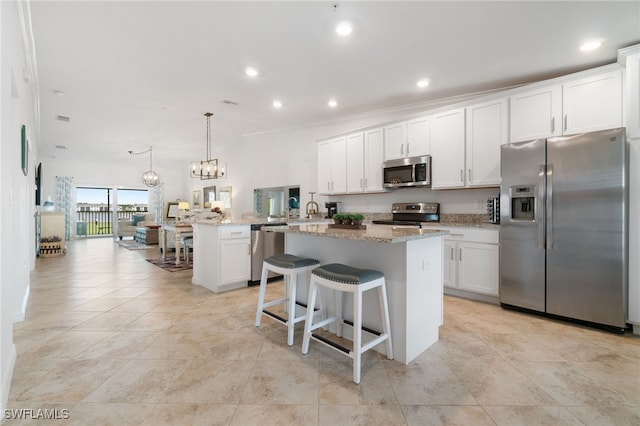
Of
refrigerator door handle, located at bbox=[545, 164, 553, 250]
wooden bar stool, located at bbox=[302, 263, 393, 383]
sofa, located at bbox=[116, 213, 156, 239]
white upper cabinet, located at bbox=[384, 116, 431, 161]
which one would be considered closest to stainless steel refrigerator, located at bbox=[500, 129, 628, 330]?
refrigerator door handle, located at bbox=[545, 164, 553, 250]

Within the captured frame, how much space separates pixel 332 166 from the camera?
4.99 m

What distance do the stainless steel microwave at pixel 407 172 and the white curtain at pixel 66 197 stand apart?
10.3m

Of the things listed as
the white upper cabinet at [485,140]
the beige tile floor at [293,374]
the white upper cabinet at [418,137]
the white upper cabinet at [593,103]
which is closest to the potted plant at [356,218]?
the beige tile floor at [293,374]

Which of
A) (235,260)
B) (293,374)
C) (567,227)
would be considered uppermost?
(567,227)

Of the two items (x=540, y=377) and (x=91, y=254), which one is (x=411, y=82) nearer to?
(x=540, y=377)

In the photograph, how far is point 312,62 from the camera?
10.4ft

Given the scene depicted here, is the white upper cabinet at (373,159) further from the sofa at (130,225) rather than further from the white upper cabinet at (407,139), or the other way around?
the sofa at (130,225)

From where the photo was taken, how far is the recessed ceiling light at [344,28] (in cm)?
249

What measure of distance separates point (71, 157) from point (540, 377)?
479 inches

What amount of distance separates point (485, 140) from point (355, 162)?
1.90 metres

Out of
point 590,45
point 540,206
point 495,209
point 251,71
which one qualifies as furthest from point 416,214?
point 251,71

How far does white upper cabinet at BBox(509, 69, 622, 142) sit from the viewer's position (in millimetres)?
2689

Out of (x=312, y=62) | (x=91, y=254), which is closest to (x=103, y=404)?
(x=312, y=62)

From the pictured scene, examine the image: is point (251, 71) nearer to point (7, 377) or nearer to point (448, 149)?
point (448, 149)
